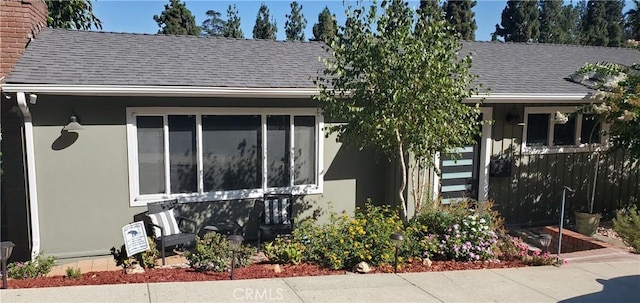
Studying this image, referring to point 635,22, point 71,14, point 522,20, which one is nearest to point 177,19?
point 71,14

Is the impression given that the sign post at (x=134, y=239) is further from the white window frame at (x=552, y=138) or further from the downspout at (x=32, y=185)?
the white window frame at (x=552, y=138)

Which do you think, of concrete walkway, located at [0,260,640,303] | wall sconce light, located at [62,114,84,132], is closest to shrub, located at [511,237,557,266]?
Answer: concrete walkway, located at [0,260,640,303]

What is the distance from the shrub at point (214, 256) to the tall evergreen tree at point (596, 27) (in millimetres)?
37906

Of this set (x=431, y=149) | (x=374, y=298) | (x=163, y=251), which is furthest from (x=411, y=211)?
(x=163, y=251)

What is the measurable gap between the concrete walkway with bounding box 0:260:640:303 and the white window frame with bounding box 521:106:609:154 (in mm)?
3176

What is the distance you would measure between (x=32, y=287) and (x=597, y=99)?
901cm

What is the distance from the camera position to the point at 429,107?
593 centimetres

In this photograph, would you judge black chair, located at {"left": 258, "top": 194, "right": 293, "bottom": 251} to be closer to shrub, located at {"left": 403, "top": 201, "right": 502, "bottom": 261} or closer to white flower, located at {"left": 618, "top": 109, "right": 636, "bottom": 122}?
shrub, located at {"left": 403, "top": 201, "right": 502, "bottom": 261}

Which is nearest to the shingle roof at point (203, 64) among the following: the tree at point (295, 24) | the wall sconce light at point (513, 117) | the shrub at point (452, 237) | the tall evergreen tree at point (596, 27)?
the wall sconce light at point (513, 117)

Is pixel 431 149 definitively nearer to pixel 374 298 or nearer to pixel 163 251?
pixel 374 298

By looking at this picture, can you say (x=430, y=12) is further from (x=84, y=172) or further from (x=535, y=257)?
(x=84, y=172)

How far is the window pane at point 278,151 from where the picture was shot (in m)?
7.51

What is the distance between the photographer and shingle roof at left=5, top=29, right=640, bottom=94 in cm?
655

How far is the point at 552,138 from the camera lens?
864 centimetres
